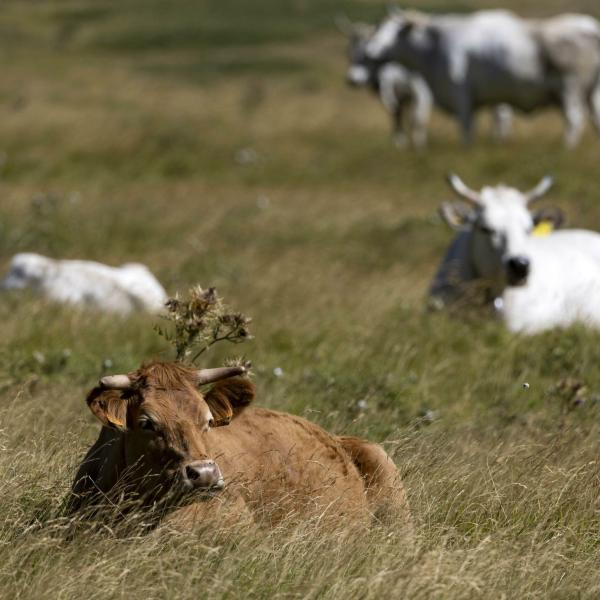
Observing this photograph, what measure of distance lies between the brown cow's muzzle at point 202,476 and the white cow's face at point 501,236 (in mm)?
6097

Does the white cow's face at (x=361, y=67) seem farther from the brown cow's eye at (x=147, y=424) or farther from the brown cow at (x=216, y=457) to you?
the brown cow's eye at (x=147, y=424)

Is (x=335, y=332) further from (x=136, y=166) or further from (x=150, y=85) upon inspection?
(x=150, y=85)

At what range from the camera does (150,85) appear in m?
31.4

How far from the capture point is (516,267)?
10.5 m

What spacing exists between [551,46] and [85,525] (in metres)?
17.2

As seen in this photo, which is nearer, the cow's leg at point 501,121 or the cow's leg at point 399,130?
the cow's leg at point 399,130

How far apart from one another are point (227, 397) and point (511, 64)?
1667 centimetres

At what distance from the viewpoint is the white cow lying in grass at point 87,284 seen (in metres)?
10.7

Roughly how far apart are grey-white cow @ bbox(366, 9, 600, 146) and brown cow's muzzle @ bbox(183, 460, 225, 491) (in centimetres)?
1627

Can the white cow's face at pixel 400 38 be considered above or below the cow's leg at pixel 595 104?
below

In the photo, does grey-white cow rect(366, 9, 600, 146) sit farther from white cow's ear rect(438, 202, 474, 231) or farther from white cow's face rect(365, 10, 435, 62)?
white cow's ear rect(438, 202, 474, 231)

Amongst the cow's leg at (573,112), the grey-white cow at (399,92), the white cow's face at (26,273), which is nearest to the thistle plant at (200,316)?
the white cow's face at (26,273)

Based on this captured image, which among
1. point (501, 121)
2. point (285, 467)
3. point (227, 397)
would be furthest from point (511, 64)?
point (227, 397)

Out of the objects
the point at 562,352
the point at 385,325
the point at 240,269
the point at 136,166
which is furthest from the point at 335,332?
the point at 136,166
